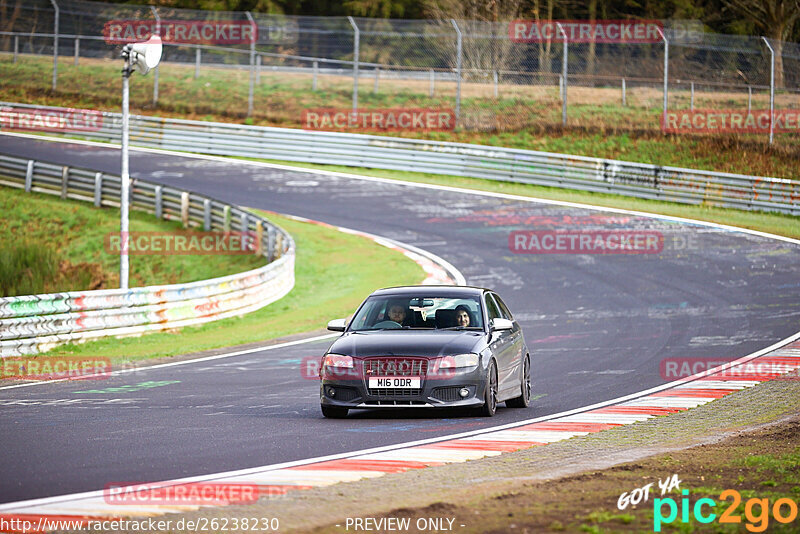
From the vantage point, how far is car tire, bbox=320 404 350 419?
11.5m

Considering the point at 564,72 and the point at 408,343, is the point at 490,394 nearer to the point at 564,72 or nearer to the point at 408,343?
the point at 408,343

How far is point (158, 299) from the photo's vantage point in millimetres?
19719

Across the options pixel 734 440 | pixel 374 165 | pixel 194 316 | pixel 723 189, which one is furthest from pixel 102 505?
pixel 374 165

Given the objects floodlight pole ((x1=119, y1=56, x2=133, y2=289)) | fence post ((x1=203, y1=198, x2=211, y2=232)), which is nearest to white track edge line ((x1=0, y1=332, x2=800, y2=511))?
floodlight pole ((x1=119, y1=56, x2=133, y2=289))

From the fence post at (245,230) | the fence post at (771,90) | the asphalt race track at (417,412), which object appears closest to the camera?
the asphalt race track at (417,412)

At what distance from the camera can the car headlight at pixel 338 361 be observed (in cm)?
1141

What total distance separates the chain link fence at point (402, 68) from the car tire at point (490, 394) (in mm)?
27699

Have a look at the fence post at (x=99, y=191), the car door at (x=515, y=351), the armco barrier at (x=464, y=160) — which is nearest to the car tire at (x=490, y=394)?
the car door at (x=515, y=351)

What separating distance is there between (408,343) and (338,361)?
0.74 metres

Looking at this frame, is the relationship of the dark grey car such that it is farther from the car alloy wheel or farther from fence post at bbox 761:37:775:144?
fence post at bbox 761:37:775:144

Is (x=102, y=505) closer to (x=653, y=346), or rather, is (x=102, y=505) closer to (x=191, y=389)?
(x=191, y=389)

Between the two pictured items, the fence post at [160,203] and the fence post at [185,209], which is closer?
the fence post at [185,209]

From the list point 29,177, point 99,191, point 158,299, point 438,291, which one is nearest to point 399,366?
point 438,291

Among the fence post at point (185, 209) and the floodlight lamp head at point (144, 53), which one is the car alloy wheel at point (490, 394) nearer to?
the floodlight lamp head at point (144, 53)
